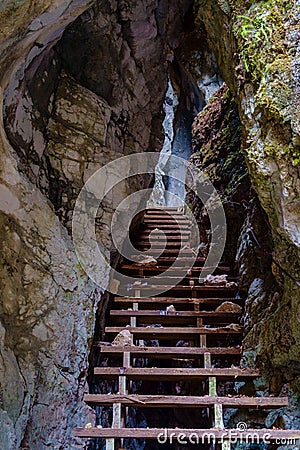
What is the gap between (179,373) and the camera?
103 inches

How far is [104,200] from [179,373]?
163 cm

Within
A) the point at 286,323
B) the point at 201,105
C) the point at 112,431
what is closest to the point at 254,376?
the point at 286,323

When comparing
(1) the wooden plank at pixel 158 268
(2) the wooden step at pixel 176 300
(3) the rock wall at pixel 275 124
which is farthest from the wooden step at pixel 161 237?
(3) the rock wall at pixel 275 124

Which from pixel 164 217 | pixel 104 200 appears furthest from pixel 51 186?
pixel 164 217

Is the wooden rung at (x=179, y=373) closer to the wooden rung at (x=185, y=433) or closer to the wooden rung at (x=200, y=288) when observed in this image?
the wooden rung at (x=185, y=433)

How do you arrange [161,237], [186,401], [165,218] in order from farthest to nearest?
1. [165,218]
2. [161,237]
3. [186,401]

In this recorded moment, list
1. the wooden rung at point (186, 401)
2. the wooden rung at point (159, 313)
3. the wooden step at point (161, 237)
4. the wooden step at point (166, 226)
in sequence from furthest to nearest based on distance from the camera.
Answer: the wooden step at point (166, 226)
the wooden step at point (161, 237)
the wooden rung at point (159, 313)
the wooden rung at point (186, 401)

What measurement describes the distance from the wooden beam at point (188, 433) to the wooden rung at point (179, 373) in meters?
0.44

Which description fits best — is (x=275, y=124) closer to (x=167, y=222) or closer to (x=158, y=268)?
(x=158, y=268)

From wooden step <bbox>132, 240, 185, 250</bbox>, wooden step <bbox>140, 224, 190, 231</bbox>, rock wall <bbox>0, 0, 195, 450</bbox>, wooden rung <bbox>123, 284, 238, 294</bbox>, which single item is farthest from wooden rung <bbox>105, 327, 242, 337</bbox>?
wooden step <bbox>140, 224, 190, 231</bbox>

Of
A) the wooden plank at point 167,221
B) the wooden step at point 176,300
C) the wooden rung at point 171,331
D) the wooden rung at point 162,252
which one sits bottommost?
the wooden rung at point 171,331

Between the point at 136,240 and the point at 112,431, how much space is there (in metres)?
2.80

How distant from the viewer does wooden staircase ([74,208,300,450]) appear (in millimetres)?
2205

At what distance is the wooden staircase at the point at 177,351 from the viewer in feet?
7.23
